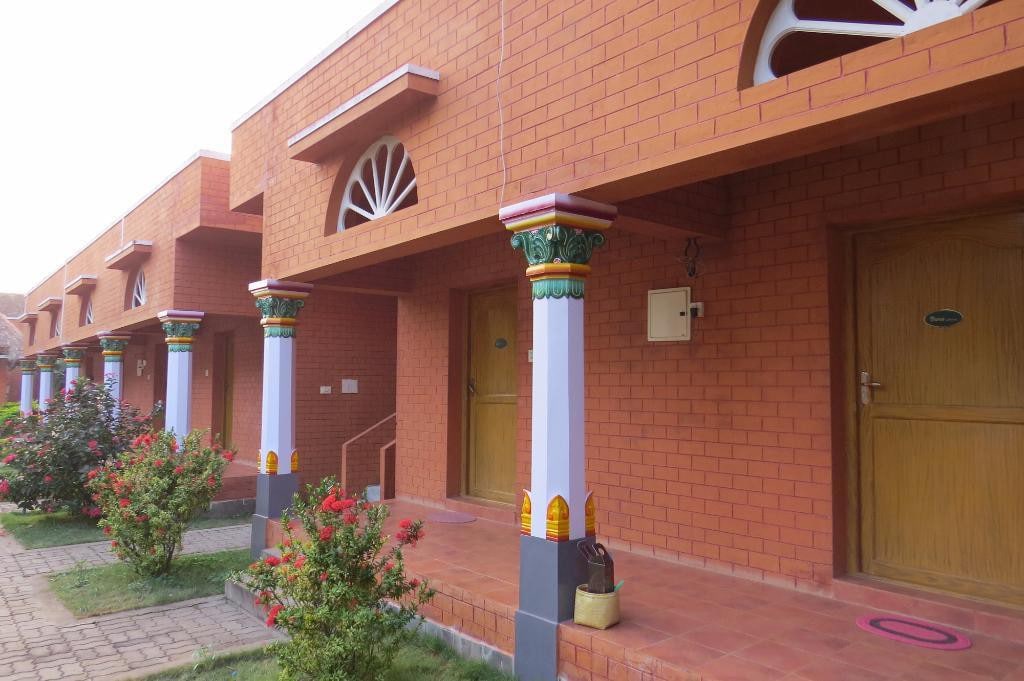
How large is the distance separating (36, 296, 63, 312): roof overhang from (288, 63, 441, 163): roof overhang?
16.2m

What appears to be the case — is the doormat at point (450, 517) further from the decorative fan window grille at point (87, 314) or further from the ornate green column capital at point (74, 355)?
the ornate green column capital at point (74, 355)

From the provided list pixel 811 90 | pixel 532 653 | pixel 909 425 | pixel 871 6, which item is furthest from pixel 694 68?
pixel 532 653

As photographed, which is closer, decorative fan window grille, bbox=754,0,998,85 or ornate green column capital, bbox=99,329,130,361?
decorative fan window grille, bbox=754,0,998,85

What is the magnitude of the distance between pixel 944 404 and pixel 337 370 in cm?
906

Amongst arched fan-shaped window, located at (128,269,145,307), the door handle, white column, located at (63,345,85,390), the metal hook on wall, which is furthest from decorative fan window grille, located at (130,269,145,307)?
the door handle

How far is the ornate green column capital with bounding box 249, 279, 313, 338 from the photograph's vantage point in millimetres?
7738

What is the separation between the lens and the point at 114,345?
49.6 feet

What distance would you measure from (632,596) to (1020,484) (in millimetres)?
2263

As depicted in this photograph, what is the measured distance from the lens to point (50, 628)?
19.7 feet

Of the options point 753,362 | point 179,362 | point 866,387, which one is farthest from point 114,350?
point 866,387

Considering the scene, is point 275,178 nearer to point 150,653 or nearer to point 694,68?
point 150,653

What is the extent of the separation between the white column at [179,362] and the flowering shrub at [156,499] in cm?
401

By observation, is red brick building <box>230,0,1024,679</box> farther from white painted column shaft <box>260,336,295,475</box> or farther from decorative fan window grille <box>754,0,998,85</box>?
white painted column shaft <box>260,336,295,475</box>

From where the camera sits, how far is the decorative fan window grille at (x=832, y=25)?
2891 mm
